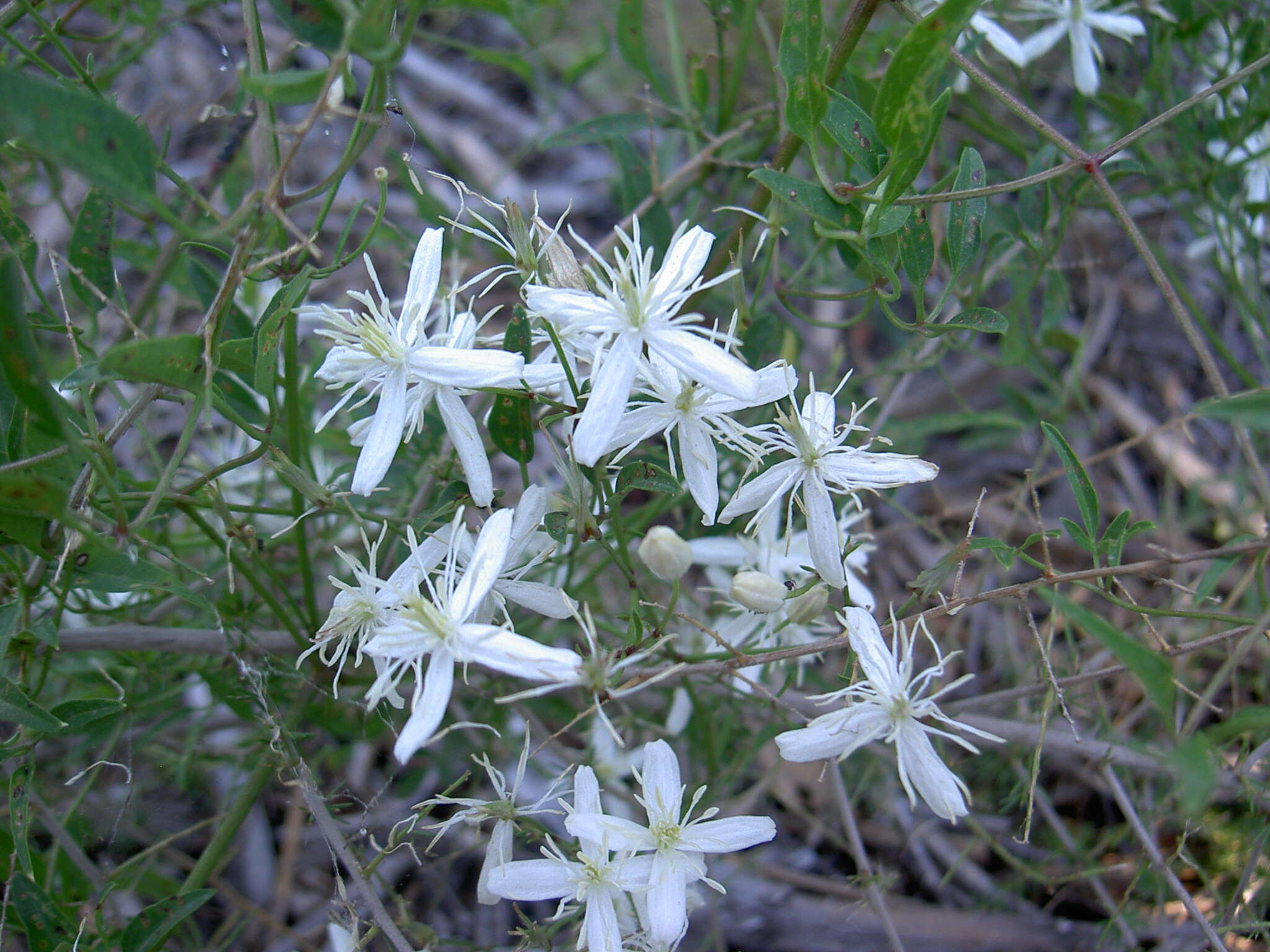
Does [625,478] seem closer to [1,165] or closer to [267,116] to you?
[267,116]

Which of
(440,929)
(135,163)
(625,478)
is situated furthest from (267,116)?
(440,929)

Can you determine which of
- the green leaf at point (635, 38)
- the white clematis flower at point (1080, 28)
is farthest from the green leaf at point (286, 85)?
the white clematis flower at point (1080, 28)

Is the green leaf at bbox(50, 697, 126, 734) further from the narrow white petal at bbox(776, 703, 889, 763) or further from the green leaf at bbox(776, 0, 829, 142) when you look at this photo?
the green leaf at bbox(776, 0, 829, 142)

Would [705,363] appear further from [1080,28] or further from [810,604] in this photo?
[1080,28]

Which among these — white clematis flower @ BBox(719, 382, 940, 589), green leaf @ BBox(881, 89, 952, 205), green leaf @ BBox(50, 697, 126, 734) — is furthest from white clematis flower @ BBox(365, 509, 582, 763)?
green leaf @ BBox(881, 89, 952, 205)

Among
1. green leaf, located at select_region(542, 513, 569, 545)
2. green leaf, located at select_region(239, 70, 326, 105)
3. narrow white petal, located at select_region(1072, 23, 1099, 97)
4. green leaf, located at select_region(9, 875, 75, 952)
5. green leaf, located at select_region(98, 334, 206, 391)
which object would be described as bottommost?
green leaf, located at select_region(9, 875, 75, 952)

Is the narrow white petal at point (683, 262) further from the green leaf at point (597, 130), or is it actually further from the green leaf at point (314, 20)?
the green leaf at point (597, 130)
